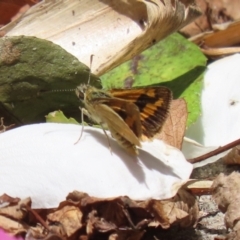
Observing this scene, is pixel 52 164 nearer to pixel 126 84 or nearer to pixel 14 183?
pixel 14 183

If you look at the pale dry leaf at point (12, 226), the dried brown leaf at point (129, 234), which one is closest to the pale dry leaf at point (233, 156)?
the dried brown leaf at point (129, 234)

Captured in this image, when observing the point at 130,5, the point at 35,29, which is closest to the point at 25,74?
the point at 35,29

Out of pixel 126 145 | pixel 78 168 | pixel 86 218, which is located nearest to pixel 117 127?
pixel 126 145

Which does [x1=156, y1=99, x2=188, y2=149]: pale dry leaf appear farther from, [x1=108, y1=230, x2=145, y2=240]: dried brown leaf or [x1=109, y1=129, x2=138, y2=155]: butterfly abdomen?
[x1=108, y1=230, x2=145, y2=240]: dried brown leaf

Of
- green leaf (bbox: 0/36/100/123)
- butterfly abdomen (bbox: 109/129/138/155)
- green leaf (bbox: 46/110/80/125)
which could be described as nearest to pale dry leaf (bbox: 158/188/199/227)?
butterfly abdomen (bbox: 109/129/138/155)

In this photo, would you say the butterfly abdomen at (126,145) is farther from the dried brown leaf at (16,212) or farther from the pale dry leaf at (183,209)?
the dried brown leaf at (16,212)

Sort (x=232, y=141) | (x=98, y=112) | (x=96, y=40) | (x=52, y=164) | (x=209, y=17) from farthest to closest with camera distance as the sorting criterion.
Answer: (x=209, y=17) < (x=96, y=40) < (x=232, y=141) < (x=98, y=112) < (x=52, y=164)
